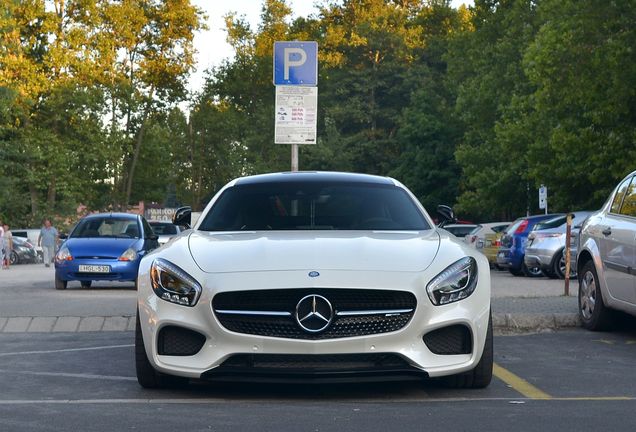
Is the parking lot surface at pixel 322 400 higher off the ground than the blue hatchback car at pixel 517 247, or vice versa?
the parking lot surface at pixel 322 400

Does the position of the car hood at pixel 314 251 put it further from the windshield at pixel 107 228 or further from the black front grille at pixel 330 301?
the windshield at pixel 107 228

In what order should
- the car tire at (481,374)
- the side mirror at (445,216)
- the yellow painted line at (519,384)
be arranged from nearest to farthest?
the yellow painted line at (519,384), the car tire at (481,374), the side mirror at (445,216)

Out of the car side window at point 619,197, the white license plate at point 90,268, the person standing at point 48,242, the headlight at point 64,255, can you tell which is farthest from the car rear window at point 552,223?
the person standing at point 48,242

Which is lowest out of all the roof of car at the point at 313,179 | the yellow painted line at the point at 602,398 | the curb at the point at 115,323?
Result: the curb at the point at 115,323

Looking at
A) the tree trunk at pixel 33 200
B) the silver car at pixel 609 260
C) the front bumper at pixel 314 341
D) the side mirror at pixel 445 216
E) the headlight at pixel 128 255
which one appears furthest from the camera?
the tree trunk at pixel 33 200

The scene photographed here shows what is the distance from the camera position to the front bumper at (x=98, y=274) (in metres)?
24.0

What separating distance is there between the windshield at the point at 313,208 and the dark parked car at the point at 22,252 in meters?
46.2

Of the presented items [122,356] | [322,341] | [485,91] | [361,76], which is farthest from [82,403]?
[361,76]

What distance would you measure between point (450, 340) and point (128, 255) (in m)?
16.5

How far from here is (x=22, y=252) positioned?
5538 cm

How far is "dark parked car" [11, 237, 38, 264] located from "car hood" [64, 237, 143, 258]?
31040 mm

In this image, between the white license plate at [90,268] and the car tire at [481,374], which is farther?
the white license plate at [90,268]

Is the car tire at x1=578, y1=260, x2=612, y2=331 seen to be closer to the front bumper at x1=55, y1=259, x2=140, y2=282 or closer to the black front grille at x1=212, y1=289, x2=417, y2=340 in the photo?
the black front grille at x1=212, y1=289, x2=417, y2=340

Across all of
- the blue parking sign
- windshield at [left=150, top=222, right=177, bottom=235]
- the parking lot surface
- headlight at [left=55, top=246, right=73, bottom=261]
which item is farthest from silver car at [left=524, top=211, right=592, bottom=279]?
the parking lot surface
